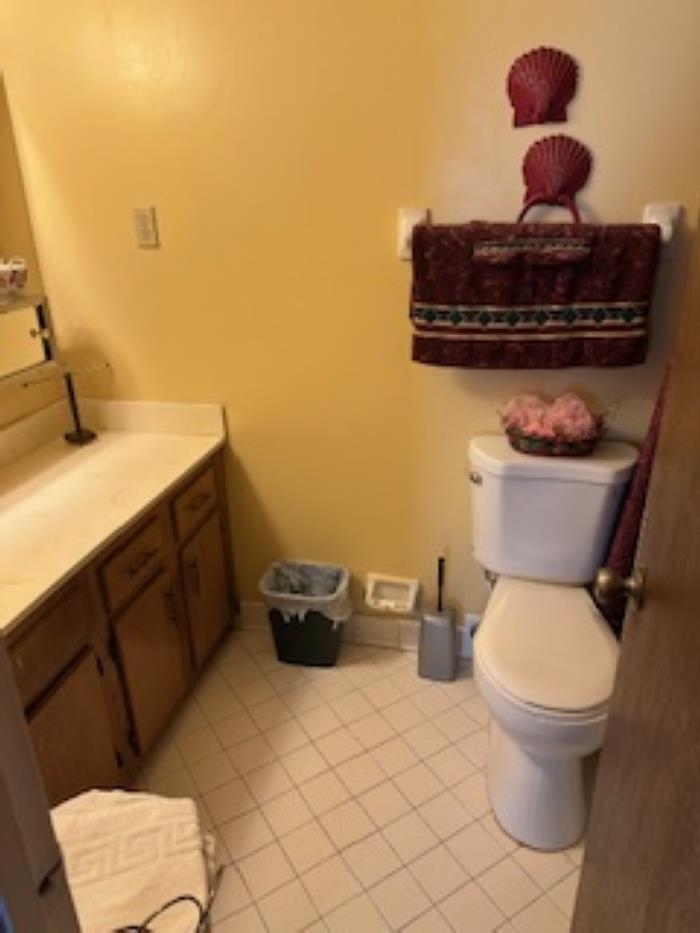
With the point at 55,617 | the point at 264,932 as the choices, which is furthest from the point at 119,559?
the point at 264,932

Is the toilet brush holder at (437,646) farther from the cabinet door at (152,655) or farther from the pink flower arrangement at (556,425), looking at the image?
the cabinet door at (152,655)

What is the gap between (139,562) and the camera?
1.63 meters

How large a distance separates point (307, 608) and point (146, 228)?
1.24 metres

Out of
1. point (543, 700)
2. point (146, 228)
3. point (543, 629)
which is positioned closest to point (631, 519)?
point (543, 629)

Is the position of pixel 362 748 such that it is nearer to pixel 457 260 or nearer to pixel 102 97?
pixel 457 260

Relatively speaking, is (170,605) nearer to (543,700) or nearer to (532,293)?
(543,700)

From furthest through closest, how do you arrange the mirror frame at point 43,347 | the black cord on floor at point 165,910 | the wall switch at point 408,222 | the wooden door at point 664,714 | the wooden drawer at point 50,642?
1. the mirror frame at point 43,347
2. the wall switch at point 408,222
3. the wooden drawer at point 50,642
4. the black cord on floor at point 165,910
5. the wooden door at point 664,714

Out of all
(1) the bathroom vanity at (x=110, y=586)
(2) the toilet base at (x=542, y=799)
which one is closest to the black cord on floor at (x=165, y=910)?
(1) the bathroom vanity at (x=110, y=586)

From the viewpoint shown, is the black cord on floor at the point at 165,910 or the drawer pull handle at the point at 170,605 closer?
the black cord on floor at the point at 165,910

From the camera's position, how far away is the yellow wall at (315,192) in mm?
1577

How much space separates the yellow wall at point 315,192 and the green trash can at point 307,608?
2.7 inches

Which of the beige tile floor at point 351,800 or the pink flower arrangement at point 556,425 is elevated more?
the pink flower arrangement at point 556,425

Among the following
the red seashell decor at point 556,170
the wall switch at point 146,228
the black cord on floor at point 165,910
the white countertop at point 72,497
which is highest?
the red seashell decor at point 556,170

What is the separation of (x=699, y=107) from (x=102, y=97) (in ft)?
A: 5.02
